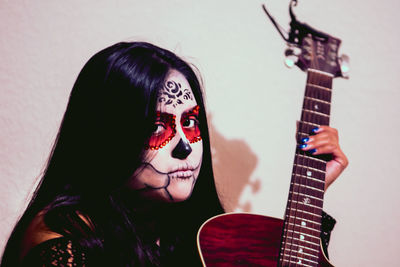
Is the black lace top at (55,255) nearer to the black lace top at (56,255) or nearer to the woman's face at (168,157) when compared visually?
the black lace top at (56,255)

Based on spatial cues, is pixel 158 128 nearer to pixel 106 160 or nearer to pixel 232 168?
pixel 106 160

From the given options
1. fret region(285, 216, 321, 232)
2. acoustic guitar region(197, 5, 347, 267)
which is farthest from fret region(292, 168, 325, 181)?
fret region(285, 216, 321, 232)

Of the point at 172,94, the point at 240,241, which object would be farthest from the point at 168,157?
the point at 240,241

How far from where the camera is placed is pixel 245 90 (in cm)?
117

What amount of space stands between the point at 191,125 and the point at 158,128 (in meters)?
0.09

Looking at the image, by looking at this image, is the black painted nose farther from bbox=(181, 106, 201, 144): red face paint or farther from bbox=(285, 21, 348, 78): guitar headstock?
bbox=(285, 21, 348, 78): guitar headstock

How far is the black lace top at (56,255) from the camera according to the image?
59cm

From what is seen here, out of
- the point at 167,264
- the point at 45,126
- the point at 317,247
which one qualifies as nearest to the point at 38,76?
the point at 45,126

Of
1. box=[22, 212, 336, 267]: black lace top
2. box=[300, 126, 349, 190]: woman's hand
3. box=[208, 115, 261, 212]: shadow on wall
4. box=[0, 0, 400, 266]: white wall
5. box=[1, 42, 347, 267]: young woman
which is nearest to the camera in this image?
box=[22, 212, 336, 267]: black lace top

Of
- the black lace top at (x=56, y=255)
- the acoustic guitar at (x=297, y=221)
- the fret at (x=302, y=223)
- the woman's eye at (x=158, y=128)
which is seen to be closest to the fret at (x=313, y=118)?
the acoustic guitar at (x=297, y=221)

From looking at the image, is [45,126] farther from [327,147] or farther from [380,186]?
[380,186]

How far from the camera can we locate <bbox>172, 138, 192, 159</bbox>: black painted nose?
697mm

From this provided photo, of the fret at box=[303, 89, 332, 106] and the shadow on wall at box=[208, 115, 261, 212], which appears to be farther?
the shadow on wall at box=[208, 115, 261, 212]

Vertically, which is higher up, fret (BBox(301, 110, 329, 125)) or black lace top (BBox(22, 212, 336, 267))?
fret (BBox(301, 110, 329, 125))
